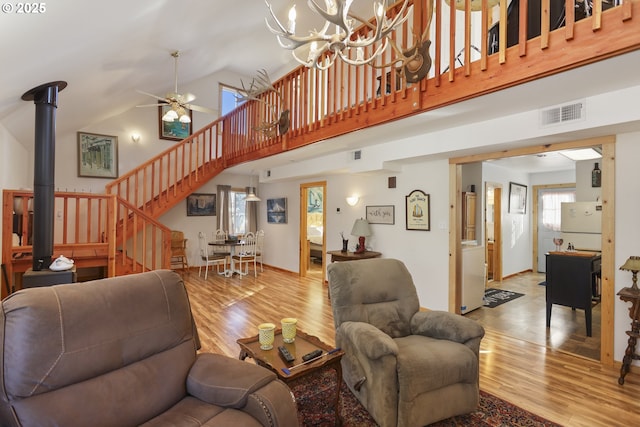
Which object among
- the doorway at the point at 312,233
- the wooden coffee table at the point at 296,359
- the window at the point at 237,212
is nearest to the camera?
the wooden coffee table at the point at 296,359

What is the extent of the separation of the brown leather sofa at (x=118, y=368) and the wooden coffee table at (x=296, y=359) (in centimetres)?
23

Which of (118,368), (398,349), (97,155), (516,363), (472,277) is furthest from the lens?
(97,155)

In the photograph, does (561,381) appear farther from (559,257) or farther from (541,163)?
(541,163)

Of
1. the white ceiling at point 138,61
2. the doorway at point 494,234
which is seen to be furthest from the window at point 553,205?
the white ceiling at point 138,61

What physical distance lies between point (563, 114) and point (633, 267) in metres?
1.36

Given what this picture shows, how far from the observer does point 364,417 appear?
6.99ft

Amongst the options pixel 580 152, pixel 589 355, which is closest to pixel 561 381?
pixel 589 355

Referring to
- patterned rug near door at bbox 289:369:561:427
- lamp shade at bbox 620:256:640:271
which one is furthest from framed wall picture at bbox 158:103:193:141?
lamp shade at bbox 620:256:640:271

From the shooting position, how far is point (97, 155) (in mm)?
6348

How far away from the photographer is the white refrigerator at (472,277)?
425 cm

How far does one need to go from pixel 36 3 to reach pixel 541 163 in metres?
7.02

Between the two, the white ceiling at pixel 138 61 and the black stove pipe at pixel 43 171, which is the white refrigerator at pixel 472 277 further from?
the black stove pipe at pixel 43 171

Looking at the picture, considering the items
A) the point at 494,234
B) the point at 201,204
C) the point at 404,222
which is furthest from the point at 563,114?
the point at 201,204

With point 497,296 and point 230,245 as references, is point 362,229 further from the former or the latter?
point 230,245
